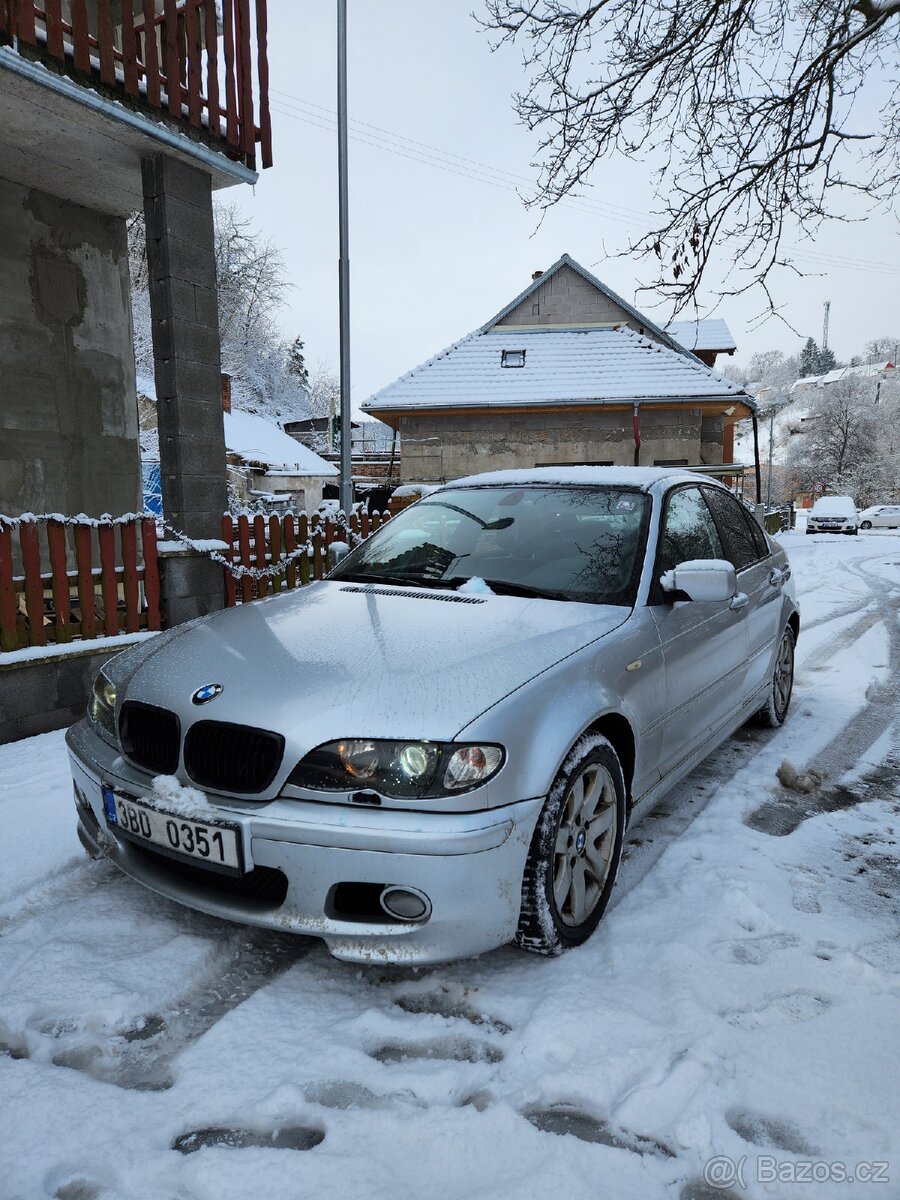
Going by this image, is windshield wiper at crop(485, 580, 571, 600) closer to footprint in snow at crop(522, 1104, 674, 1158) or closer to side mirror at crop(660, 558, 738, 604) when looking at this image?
side mirror at crop(660, 558, 738, 604)

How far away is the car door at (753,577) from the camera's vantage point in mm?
4059

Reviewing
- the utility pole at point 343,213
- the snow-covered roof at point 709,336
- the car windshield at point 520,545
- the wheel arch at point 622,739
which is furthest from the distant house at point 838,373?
the wheel arch at point 622,739

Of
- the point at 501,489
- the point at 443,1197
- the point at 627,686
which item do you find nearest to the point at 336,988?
the point at 443,1197

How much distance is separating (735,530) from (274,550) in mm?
4217

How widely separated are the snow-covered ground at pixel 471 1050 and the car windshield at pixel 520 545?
3.75 ft

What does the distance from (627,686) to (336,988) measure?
1.32 metres

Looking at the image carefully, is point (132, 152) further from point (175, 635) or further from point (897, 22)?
point (897, 22)

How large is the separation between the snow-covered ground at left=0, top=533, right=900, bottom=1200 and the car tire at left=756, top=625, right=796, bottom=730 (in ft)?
5.65

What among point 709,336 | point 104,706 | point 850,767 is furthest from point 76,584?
point 709,336

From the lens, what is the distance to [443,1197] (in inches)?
60.2

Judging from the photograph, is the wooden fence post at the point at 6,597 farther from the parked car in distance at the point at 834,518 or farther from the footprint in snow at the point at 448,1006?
the parked car in distance at the point at 834,518

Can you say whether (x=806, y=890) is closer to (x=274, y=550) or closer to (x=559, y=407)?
(x=274, y=550)

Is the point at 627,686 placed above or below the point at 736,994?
above

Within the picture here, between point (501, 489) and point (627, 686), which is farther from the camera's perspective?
point (501, 489)
